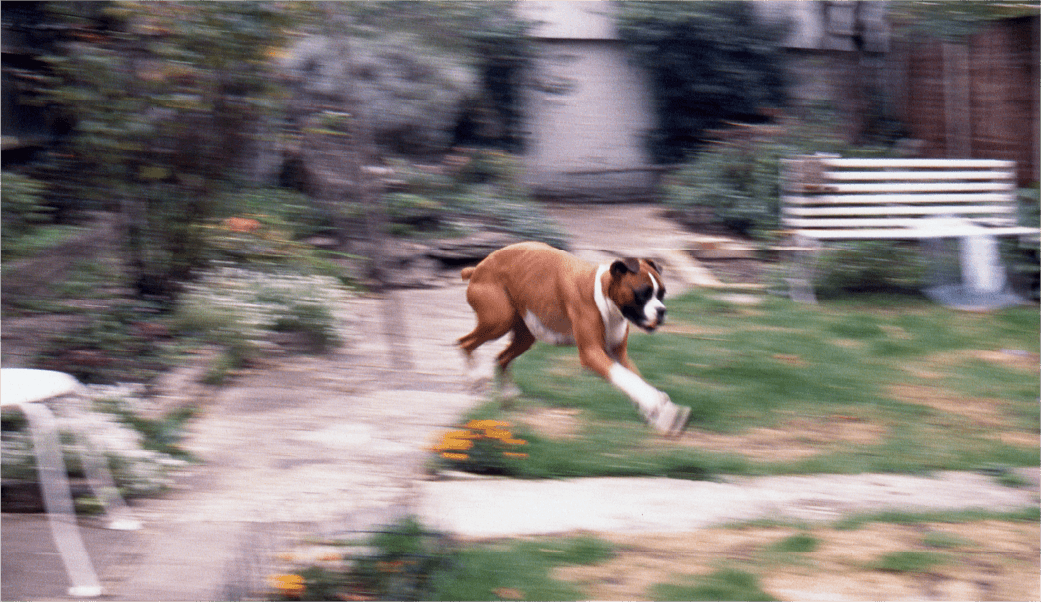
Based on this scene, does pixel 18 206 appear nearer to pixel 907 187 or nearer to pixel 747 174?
pixel 907 187

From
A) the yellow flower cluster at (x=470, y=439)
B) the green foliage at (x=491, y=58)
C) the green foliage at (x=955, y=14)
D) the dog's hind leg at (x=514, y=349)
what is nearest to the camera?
the yellow flower cluster at (x=470, y=439)

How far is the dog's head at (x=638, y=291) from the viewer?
4.75 metres

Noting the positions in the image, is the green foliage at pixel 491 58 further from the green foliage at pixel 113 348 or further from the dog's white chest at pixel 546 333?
the dog's white chest at pixel 546 333

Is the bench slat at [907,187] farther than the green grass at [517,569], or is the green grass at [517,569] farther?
the bench slat at [907,187]

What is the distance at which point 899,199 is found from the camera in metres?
8.59

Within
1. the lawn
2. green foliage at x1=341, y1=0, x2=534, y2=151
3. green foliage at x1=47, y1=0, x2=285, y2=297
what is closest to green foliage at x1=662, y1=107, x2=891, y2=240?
green foliage at x1=341, y1=0, x2=534, y2=151

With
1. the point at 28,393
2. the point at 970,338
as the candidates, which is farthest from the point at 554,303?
the point at 970,338

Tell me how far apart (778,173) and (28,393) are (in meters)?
8.72

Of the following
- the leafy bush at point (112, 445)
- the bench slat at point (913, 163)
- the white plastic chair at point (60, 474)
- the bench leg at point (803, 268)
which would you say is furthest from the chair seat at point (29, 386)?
the bench slat at point (913, 163)

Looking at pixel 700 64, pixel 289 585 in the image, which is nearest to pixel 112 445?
pixel 289 585

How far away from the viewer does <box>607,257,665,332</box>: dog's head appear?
4.75 metres

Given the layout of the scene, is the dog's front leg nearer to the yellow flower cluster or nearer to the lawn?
the lawn

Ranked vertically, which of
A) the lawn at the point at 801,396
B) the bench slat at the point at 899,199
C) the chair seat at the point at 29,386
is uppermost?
the chair seat at the point at 29,386

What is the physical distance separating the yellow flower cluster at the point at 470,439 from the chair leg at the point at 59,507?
58.5 inches
